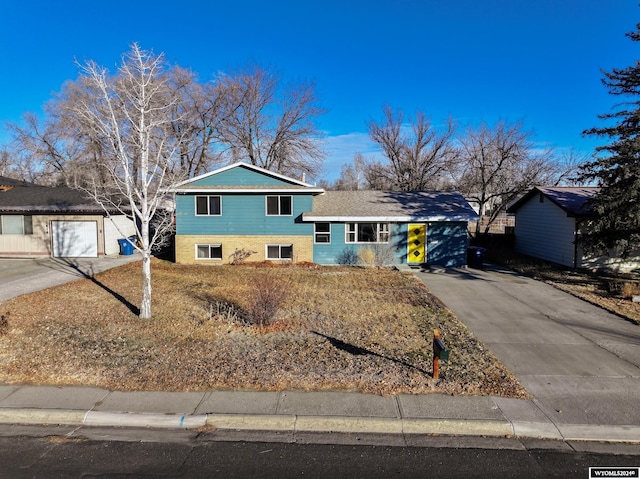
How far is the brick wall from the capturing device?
63.1 feet

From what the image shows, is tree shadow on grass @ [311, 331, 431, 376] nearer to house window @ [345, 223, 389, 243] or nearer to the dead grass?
the dead grass

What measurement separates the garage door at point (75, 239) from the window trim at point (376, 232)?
12987 millimetres

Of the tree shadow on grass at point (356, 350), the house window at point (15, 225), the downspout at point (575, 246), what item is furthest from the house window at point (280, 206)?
the downspout at point (575, 246)

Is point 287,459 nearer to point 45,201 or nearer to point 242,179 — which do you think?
point 242,179

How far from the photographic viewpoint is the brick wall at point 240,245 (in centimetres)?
A: 1923

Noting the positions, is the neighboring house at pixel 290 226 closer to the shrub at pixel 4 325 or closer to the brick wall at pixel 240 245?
the brick wall at pixel 240 245

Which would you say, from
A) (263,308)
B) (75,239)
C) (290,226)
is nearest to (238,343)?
(263,308)

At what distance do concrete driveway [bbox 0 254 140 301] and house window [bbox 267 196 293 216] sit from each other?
7.31 m

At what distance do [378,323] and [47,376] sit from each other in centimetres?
633

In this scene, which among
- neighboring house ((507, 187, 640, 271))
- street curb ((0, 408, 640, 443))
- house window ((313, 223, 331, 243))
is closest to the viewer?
street curb ((0, 408, 640, 443))

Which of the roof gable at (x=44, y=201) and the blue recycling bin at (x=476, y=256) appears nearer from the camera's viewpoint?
the blue recycling bin at (x=476, y=256)

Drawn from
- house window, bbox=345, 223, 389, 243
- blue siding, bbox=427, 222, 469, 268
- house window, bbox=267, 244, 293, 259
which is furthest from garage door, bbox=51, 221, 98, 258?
blue siding, bbox=427, 222, 469, 268

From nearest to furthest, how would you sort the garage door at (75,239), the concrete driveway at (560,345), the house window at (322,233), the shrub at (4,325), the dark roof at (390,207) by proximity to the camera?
the concrete driveway at (560,345), the shrub at (4,325), the dark roof at (390,207), the house window at (322,233), the garage door at (75,239)

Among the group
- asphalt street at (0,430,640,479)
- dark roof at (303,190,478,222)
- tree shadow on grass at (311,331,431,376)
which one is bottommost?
asphalt street at (0,430,640,479)
